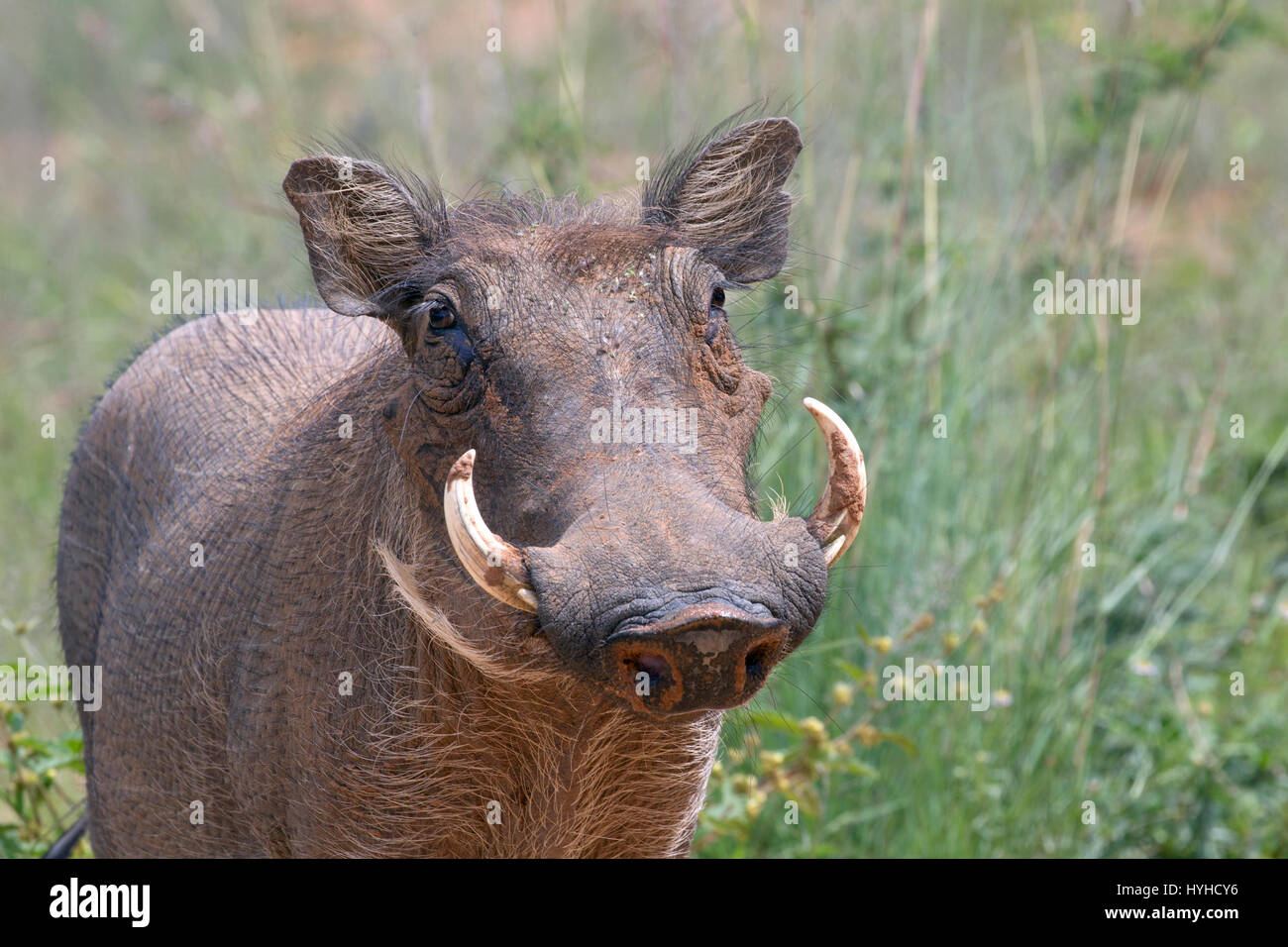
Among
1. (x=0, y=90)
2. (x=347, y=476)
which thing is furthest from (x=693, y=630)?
(x=0, y=90)

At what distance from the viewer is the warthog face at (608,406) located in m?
2.03

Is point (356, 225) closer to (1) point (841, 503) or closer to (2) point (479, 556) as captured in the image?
(2) point (479, 556)

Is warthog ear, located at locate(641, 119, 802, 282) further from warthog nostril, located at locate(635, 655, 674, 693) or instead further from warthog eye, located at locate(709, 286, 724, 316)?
warthog nostril, located at locate(635, 655, 674, 693)

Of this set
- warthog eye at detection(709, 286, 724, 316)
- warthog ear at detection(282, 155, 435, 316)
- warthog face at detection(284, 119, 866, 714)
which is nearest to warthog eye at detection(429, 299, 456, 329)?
warthog face at detection(284, 119, 866, 714)

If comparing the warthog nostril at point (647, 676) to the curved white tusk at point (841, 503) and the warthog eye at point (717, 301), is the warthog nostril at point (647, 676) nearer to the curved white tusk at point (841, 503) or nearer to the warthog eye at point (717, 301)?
the curved white tusk at point (841, 503)

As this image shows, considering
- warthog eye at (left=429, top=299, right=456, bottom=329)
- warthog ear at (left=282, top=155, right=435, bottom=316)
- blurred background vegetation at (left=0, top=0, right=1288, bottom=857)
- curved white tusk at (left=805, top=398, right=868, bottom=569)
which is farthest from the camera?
blurred background vegetation at (left=0, top=0, right=1288, bottom=857)

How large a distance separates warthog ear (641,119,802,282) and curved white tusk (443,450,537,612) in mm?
805

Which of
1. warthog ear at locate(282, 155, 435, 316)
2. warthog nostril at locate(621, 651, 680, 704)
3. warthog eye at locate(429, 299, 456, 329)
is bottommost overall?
warthog nostril at locate(621, 651, 680, 704)

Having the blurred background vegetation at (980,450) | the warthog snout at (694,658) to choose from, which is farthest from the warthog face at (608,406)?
the blurred background vegetation at (980,450)

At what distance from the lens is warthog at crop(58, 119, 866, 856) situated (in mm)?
2092

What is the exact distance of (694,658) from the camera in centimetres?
199

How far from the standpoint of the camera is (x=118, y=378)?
393 centimetres

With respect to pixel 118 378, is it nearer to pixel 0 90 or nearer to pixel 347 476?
pixel 347 476

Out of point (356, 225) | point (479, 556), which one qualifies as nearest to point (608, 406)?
point (479, 556)
